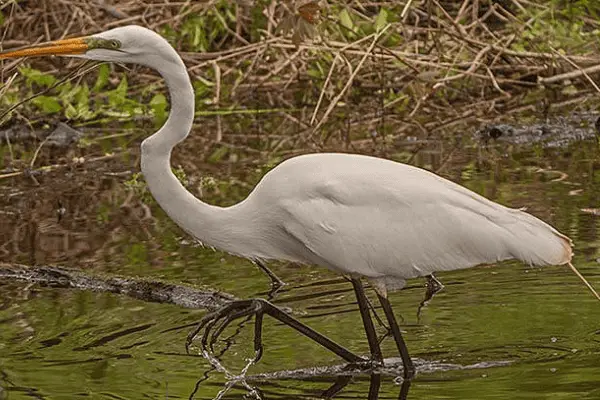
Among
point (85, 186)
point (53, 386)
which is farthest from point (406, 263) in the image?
point (85, 186)

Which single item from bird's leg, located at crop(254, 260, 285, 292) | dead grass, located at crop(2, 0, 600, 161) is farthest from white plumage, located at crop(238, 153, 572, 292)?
dead grass, located at crop(2, 0, 600, 161)

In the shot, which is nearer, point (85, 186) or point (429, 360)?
point (429, 360)

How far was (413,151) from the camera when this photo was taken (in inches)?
407

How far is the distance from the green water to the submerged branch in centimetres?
5

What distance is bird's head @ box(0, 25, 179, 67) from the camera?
16.6 feet

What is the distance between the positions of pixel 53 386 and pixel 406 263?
1.34 meters

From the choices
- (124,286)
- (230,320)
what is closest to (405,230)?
(230,320)

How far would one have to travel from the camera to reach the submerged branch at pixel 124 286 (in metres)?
6.17

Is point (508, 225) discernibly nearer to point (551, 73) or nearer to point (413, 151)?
point (413, 151)

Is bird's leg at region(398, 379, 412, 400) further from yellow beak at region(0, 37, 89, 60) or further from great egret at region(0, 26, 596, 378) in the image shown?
yellow beak at region(0, 37, 89, 60)

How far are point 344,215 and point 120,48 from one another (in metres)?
0.99

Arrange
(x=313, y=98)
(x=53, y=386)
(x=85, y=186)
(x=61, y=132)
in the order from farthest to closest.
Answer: (x=313, y=98)
(x=61, y=132)
(x=85, y=186)
(x=53, y=386)

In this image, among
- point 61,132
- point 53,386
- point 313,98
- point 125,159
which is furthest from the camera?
point 313,98

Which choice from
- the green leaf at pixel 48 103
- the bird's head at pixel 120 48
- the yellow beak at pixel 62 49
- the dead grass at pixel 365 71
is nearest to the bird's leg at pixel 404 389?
the bird's head at pixel 120 48
